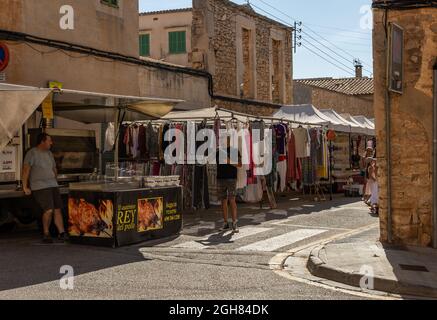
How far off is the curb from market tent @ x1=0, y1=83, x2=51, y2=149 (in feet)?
15.0

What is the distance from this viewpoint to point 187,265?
820 cm

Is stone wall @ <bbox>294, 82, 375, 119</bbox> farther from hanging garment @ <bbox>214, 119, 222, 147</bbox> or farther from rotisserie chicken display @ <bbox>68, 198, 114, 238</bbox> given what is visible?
rotisserie chicken display @ <bbox>68, 198, 114, 238</bbox>

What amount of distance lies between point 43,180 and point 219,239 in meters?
3.17

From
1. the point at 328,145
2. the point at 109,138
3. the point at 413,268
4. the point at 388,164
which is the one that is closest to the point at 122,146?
Answer: the point at 109,138

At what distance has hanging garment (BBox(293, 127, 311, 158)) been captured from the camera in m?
16.6

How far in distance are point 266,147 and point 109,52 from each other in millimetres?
5299

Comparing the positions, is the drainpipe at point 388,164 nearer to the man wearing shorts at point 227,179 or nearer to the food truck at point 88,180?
the man wearing shorts at point 227,179

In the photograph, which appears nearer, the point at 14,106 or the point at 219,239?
the point at 14,106

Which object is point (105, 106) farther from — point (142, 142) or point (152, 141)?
point (142, 142)

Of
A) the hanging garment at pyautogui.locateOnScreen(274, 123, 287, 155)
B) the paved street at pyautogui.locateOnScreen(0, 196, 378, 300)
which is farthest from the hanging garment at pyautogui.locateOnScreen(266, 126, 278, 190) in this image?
the paved street at pyautogui.locateOnScreen(0, 196, 378, 300)

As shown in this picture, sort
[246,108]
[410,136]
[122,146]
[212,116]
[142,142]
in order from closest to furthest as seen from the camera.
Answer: [410,136], [212,116], [142,142], [122,146], [246,108]

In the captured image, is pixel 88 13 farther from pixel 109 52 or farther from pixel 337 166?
pixel 337 166

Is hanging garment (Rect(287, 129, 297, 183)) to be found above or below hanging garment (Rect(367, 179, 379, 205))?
above

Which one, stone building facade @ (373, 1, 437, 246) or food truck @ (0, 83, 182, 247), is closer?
food truck @ (0, 83, 182, 247)
